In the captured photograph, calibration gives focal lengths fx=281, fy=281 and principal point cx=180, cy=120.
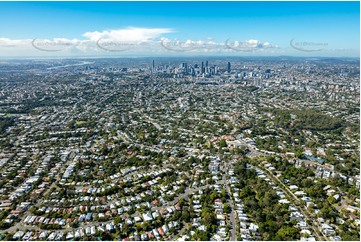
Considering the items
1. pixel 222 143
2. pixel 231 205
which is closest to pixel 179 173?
pixel 231 205

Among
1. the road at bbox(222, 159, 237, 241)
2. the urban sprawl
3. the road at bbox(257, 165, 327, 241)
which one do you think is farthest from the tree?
the road at bbox(257, 165, 327, 241)

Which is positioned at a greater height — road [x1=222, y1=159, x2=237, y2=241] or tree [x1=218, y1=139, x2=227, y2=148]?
tree [x1=218, y1=139, x2=227, y2=148]

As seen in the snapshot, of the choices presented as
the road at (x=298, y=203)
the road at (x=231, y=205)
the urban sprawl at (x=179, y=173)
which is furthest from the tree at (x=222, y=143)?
the road at (x=298, y=203)

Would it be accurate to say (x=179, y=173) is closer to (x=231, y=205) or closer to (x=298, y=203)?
(x=231, y=205)

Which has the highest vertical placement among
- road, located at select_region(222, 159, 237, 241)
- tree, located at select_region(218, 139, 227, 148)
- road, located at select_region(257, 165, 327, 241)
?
tree, located at select_region(218, 139, 227, 148)

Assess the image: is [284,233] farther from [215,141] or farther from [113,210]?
[215,141]

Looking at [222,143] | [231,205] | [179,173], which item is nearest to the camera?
[231,205]

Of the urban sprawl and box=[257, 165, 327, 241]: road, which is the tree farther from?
box=[257, 165, 327, 241]: road

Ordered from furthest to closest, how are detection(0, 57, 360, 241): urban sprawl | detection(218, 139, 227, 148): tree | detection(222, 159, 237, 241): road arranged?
detection(218, 139, 227, 148): tree → detection(0, 57, 360, 241): urban sprawl → detection(222, 159, 237, 241): road

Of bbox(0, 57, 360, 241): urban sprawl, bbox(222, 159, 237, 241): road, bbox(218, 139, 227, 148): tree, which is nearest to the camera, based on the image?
bbox(222, 159, 237, 241): road

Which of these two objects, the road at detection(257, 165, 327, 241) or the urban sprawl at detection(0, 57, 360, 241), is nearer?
the road at detection(257, 165, 327, 241)

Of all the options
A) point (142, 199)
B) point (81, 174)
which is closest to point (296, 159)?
point (142, 199)

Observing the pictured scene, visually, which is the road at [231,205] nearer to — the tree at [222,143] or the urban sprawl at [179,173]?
the urban sprawl at [179,173]
